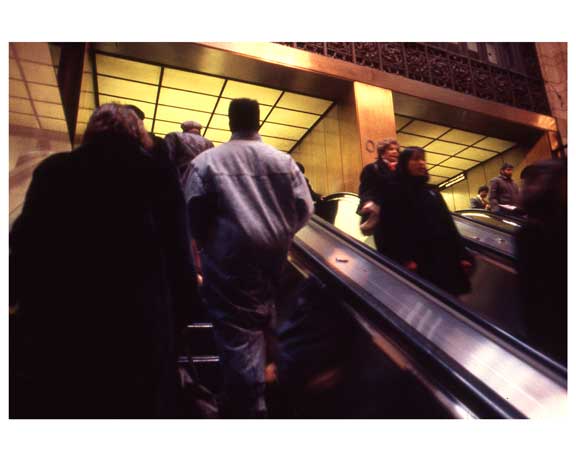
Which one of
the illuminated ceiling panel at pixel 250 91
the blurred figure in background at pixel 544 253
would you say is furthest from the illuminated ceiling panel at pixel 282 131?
the blurred figure in background at pixel 544 253

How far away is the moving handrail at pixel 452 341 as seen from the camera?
1.46 metres

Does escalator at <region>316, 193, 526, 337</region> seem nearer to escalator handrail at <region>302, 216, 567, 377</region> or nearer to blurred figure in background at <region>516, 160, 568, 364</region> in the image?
escalator handrail at <region>302, 216, 567, 377</region>

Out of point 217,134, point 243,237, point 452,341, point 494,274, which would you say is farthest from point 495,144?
point 243,237

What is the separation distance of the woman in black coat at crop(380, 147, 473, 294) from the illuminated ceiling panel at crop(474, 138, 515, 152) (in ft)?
25.4

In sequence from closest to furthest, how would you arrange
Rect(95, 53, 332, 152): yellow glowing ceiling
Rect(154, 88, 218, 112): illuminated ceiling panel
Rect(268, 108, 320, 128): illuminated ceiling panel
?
Rect(95, 53, 332, 152): yellow glowing ceiling, Rect(154, 88, 218, 112): illuminated ceiling panel, Rect(268, 108, 320, 128): illuminated ceiling panel

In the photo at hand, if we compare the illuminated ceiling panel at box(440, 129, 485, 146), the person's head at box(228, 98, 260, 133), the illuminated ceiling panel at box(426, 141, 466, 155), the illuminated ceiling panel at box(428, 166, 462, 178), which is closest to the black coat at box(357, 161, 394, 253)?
the person's head at box(228, 98, 260, 133)

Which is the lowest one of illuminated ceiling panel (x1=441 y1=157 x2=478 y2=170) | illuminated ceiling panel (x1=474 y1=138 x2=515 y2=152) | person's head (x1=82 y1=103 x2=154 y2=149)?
illuminated ceiling panel (x1=441 y1=157 x2=478 y2=170)

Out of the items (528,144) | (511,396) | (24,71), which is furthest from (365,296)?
(528,144)

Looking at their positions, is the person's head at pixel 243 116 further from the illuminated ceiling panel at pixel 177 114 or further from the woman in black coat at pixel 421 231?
the illuminated ceiling panel at pixel 177 114

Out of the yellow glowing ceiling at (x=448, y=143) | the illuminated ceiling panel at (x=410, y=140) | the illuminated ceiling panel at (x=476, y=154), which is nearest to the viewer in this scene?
the yellow glowing ceiling at (x=448, y=143)

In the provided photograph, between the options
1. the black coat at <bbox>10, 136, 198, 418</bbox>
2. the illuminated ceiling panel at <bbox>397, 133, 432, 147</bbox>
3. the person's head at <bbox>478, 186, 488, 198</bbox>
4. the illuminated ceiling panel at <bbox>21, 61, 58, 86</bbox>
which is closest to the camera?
the black coat at <bbox>10, 136, 198, 418</bbox>

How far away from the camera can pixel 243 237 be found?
1.68 m

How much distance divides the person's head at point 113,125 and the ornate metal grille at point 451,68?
237 inches

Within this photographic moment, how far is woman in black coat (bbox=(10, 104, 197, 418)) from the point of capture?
1207 millimetres
